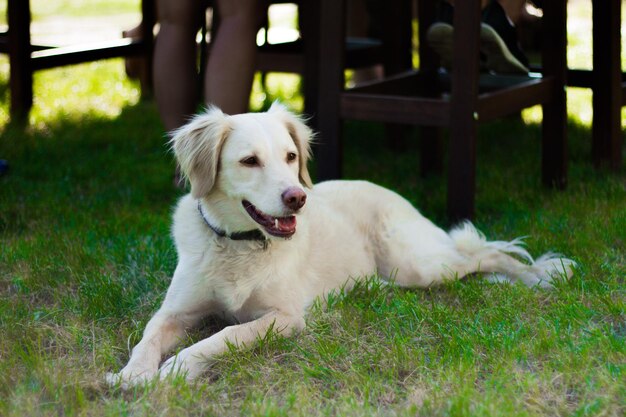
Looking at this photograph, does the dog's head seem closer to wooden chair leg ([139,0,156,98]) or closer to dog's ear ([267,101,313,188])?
dog's ear ([267,101,313,188])

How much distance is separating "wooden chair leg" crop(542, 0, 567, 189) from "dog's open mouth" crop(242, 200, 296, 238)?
203cm

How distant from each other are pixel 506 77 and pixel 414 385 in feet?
8.52

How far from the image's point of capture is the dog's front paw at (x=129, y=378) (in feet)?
7.84

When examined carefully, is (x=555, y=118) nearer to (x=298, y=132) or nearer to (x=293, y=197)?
(x=298, y=132)

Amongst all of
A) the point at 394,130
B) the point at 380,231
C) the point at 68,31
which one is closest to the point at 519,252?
the point at 380,231

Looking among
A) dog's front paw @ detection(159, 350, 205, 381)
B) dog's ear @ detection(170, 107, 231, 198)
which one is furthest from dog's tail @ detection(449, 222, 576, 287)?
dog's front paw @ detection(159, 350, 205, 381)

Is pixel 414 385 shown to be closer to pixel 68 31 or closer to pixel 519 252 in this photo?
pixel 519 252

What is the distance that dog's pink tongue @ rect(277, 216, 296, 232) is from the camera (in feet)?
8.95

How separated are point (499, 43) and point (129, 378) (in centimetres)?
230

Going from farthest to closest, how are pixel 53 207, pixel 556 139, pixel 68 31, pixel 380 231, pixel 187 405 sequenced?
pixel 68 31 < pixel 556 139 < pixel 53 207 < pixel 380 231 < pixel 187 405

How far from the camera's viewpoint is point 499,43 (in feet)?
13.2

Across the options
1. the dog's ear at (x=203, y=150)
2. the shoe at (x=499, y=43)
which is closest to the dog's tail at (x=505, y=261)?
the shoe at (x=499, y=43)

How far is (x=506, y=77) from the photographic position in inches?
184

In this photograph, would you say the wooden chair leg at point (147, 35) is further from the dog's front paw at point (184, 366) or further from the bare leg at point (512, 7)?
the dog's front paw at point (184, 366)
